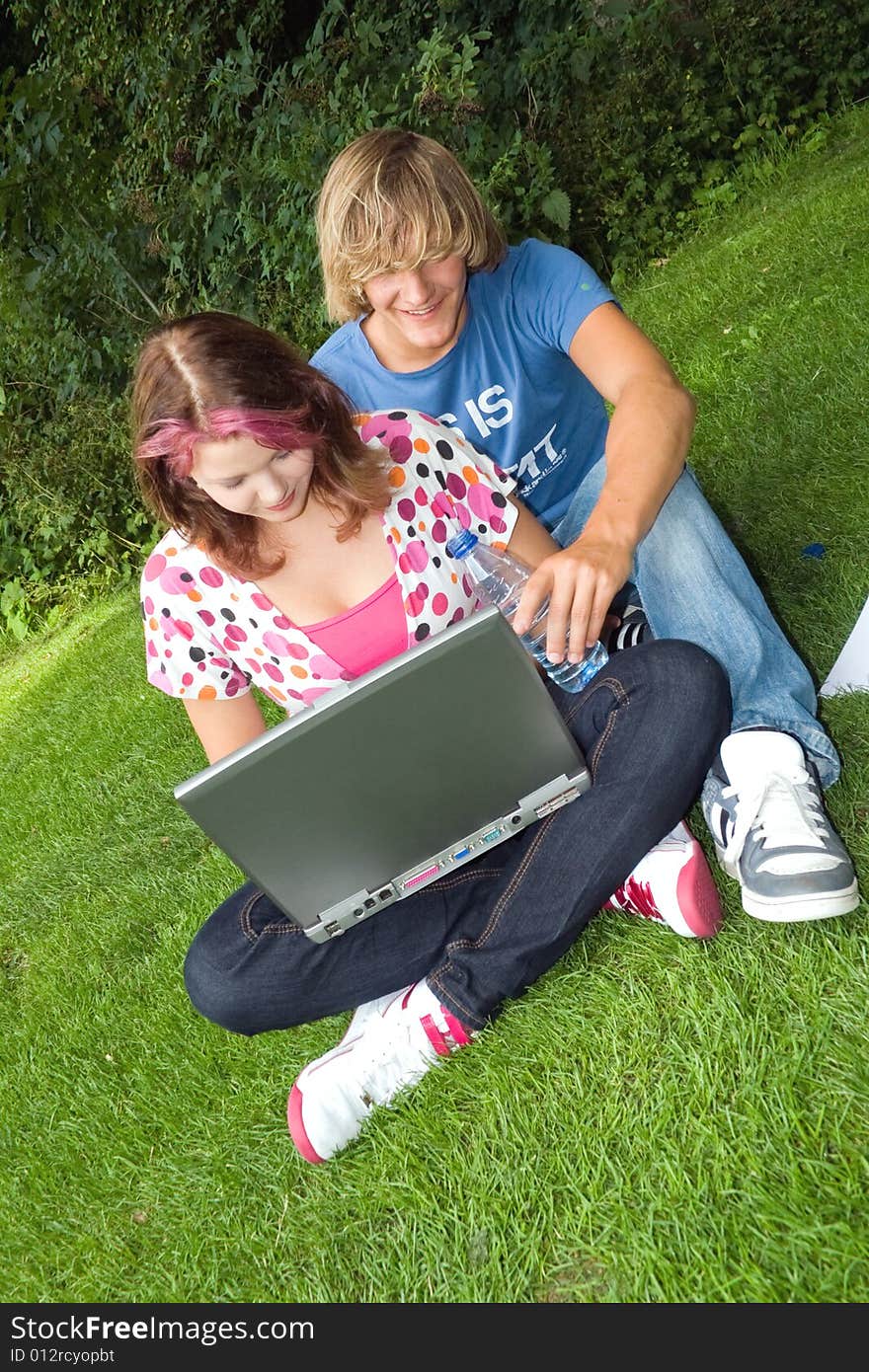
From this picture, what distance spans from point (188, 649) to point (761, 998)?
3.92ft

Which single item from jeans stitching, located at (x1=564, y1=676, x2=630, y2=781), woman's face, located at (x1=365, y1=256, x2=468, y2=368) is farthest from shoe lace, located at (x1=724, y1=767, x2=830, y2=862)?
woman's face, located at (x1=365, y1=256, x2=468, y2=368)

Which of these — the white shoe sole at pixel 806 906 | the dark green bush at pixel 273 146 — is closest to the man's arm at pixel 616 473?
the white shoe sole at pixel 806 906

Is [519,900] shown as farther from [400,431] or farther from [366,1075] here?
[400,431]

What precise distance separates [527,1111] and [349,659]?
862 millimetres

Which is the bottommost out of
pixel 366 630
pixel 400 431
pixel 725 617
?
pixel 725 617

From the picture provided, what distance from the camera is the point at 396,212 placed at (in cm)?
Answer: 224

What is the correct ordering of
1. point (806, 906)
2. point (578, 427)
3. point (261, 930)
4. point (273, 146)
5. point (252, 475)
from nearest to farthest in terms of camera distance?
point (806, 906)
point (252, 475)
point (261, 930)
point (578, 427)
point (273, 146)

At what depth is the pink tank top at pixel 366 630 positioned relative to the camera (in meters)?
2.13

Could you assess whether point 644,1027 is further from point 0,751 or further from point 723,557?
point 0,751

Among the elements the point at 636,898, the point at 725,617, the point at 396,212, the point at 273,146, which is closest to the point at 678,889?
the point at 636,898

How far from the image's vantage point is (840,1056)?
160 cm

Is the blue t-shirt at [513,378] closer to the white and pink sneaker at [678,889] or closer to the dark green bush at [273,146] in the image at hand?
the white and pink sneaker at [678,889]

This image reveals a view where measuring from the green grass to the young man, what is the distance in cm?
14

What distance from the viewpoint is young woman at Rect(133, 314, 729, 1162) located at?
6.39 feet
